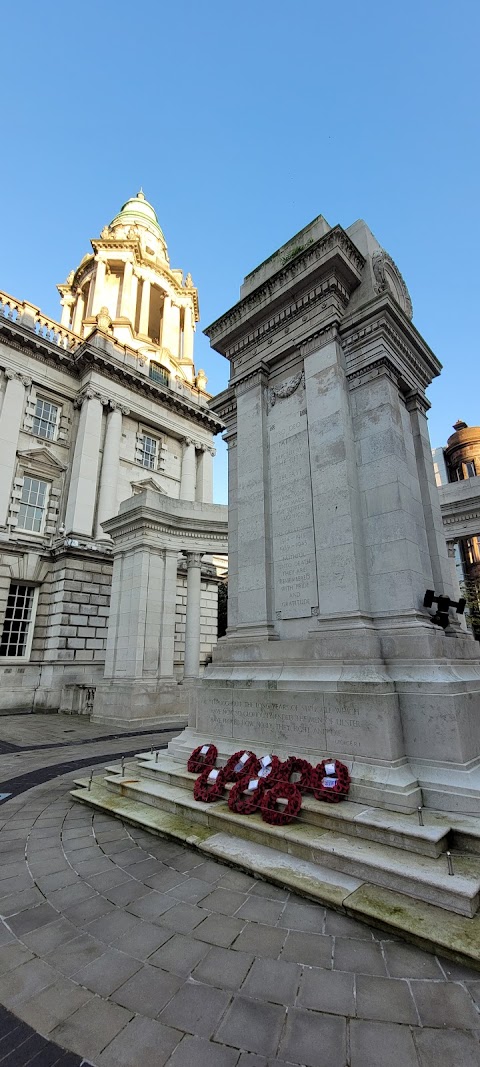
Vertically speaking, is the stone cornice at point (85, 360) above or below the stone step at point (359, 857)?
above

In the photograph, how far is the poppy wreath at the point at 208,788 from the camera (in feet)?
22.0

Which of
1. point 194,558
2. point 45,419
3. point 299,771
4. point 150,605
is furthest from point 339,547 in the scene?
point 45,419

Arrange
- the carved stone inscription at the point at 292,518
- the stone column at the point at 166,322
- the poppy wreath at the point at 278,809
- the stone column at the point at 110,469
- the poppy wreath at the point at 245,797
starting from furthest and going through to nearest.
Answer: the stone column at the point at 166,322 < the stone column at the point at 110,469 < the carved stone inscription at the point at 292,518 < the poppy wreath at the point at 245,797 < the poppy wreath at the point at 278,809

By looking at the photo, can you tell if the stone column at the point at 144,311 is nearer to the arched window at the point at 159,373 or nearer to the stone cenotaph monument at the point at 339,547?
the arched window at the point at 159,373

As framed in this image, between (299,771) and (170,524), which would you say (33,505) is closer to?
(170,524)

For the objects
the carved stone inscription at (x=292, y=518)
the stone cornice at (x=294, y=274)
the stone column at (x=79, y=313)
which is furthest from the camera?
the stone column at (x=79, y=313)

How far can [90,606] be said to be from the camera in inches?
1007

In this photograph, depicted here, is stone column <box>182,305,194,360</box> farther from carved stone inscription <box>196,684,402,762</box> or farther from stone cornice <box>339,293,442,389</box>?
carved stone inscription <box>196,684,402,762</box>

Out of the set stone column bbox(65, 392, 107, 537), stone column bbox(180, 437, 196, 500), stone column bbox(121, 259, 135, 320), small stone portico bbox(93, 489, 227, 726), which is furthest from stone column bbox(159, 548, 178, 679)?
stone column bbox(121, 259, 135, 320)

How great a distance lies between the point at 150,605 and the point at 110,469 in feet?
41.7

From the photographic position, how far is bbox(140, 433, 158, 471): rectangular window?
32562 millimetres

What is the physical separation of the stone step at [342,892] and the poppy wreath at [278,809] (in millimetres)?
353

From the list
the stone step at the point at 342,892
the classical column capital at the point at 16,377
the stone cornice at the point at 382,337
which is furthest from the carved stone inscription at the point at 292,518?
the classical column capital at the point at 16,377

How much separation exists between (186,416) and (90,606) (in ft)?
57.3
